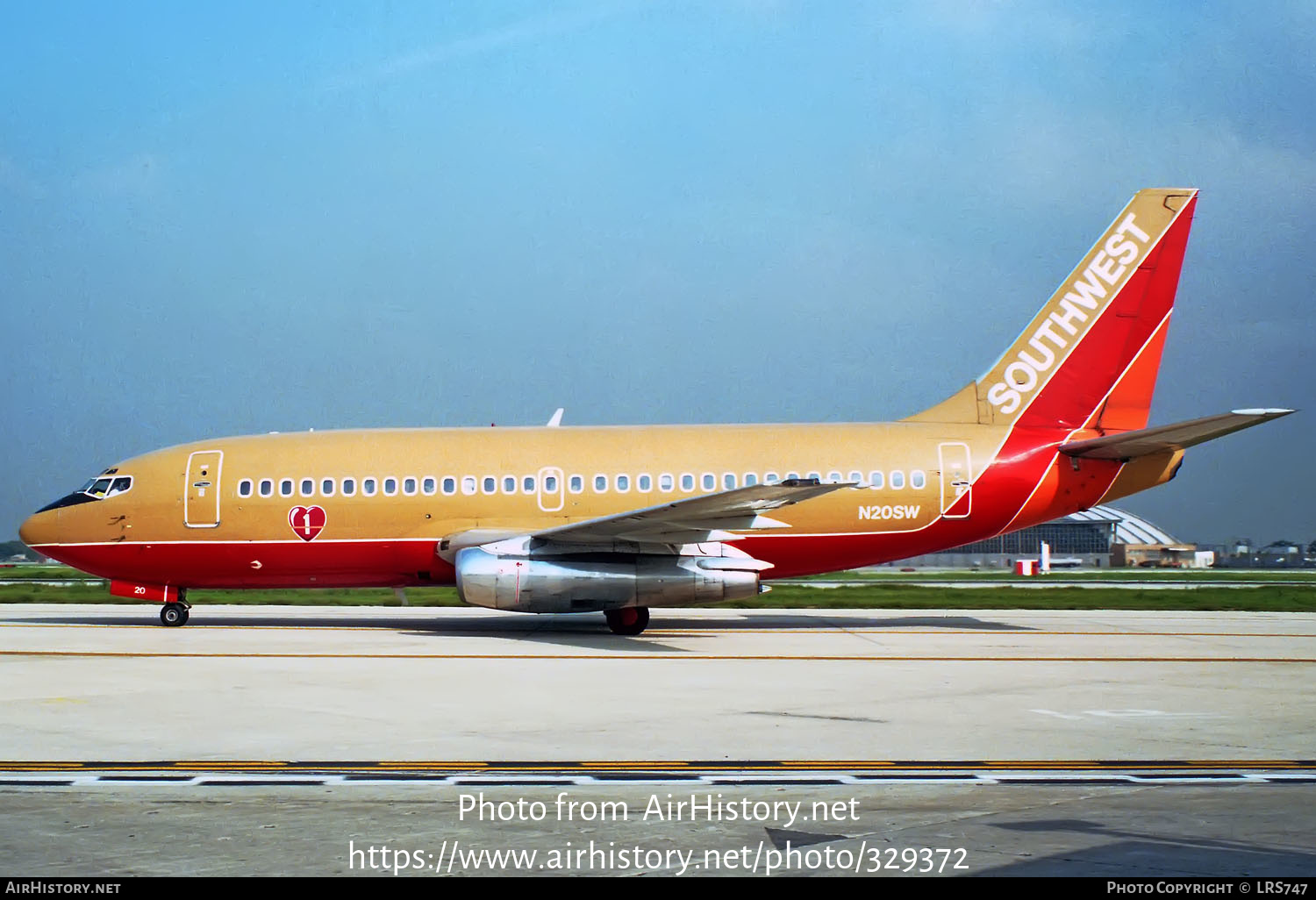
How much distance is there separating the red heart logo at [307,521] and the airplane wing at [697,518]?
4.79 meters

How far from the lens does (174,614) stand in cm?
2442

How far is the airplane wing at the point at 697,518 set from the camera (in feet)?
65.3

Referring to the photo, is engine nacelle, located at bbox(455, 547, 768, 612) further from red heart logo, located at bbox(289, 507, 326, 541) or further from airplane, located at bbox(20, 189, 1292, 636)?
red heart logo, located at bbox(289, 507, 326, 541)

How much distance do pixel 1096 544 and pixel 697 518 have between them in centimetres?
11872

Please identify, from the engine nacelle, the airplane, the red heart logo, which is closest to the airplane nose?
the airplane

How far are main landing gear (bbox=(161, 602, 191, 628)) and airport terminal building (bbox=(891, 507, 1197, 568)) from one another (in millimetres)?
91112

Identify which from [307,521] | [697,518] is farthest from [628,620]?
[307,521]

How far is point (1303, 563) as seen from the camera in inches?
4887

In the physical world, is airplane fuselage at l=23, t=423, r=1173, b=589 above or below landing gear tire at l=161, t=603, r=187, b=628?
above

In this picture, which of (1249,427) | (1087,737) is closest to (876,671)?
(1087,737)

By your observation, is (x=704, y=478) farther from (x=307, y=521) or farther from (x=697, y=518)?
(x=307, y=521)

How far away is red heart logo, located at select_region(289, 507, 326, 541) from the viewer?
2398 cm

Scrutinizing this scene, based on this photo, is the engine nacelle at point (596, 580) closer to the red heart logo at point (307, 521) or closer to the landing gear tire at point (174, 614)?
the red heart logo at point (307, 521)

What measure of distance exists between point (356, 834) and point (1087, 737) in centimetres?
649
